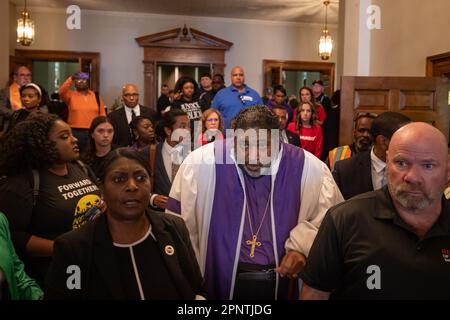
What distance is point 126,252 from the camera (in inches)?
66.8

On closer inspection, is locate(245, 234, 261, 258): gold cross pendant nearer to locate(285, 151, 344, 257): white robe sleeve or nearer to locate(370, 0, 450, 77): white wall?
locate(285, 151, 344, 257): white robe sleeve

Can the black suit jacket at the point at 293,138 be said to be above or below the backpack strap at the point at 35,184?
above

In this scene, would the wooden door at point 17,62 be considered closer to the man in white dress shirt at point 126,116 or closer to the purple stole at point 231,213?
the man in white dress shirt at point 126,116

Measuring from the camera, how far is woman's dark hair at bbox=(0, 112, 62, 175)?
2318 mm

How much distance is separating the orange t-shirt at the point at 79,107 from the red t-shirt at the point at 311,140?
2703 mm

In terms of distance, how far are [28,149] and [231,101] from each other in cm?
331

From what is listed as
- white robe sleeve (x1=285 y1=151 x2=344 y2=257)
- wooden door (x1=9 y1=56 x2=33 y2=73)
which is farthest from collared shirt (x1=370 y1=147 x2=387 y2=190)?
wooden door (x1=9 y1=56 x2=33 y2=73)

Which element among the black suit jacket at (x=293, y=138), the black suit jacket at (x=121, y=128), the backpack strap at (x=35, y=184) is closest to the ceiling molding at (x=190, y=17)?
the black suit jacket at (x=121, y=128)

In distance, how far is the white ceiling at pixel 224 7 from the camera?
9062mm

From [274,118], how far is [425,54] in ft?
12.3

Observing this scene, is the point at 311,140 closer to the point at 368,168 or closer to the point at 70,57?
the point at 368,168

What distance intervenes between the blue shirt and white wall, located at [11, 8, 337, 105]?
5.26m

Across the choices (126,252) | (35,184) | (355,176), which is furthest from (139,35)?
(126,252)
